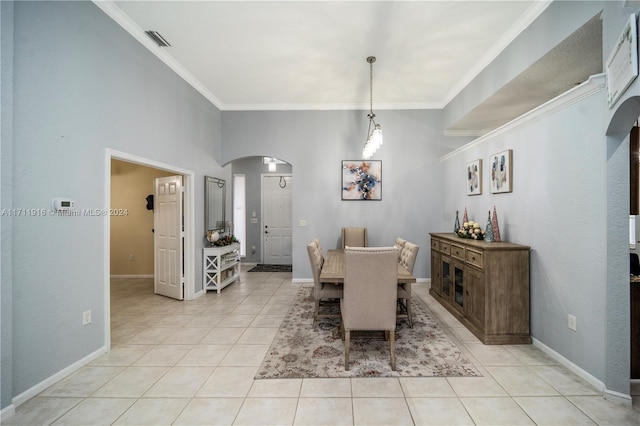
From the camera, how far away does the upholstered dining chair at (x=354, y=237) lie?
4590mm

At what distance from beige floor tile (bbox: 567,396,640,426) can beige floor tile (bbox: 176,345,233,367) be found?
274 cm

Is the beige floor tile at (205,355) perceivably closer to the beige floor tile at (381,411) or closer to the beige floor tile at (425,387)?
the beige floor tile at (381,411)

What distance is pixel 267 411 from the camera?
1.76 meters

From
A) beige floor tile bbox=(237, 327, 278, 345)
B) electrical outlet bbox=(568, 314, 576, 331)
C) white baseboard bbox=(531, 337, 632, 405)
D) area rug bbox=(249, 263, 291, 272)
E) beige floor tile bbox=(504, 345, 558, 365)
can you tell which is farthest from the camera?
area rug bbox=(249, 263, 291, 272)

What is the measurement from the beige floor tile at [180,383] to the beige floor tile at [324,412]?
2.75 ft

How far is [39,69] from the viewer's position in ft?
6.48

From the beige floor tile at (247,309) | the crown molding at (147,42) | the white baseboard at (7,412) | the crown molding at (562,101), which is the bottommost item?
the beige floor tile at (247,309)

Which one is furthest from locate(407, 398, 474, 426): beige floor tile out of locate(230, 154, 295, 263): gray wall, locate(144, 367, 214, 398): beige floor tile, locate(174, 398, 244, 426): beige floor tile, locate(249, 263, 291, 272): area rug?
locate(230, 154, 295, 263): gray wall

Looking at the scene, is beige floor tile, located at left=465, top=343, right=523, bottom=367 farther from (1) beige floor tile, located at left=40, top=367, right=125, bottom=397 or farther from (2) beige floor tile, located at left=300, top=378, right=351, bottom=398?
(1) beige floor tile, located at left=40, top=367, right=125, bottom=397

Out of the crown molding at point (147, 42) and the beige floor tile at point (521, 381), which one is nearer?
the beige floor tile at point (521, 381)

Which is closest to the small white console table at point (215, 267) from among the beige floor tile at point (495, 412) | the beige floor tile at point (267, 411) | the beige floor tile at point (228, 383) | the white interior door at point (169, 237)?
the white interior door at point (169, 237)

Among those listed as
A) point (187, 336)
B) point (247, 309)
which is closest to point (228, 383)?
point (187, 336)

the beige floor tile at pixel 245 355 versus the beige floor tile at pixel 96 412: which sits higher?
the beige floor tile at pixel 245 355

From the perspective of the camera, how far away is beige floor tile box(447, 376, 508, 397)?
6.31ft
